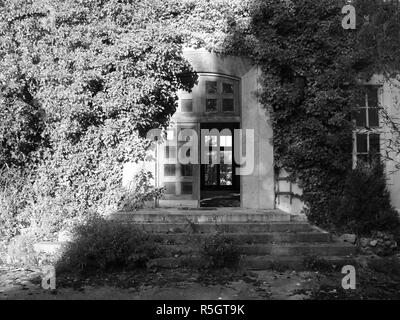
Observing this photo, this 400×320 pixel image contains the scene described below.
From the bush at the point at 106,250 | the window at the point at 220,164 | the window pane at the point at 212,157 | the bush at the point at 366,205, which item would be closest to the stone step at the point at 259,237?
the bush at the point at 106,250

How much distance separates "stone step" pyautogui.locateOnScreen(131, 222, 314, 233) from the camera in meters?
7.02

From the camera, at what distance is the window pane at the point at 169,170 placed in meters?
8.67

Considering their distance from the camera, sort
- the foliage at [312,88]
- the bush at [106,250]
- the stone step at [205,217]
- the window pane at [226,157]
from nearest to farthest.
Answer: the bush at [106,250], the stone step at [205,217], the foliage at [312,88], the window pane at [226,157]

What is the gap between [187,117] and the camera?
343 inches

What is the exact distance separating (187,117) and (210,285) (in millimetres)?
4377

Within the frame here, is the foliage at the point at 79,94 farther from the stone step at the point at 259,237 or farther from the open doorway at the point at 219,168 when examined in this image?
the open doorway at the point at 219,168

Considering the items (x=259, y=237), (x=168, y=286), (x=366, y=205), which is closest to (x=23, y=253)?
(x=168, y=286)

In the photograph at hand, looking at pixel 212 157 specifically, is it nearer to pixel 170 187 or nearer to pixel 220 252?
pixel 170 187

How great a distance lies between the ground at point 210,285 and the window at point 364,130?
295cm

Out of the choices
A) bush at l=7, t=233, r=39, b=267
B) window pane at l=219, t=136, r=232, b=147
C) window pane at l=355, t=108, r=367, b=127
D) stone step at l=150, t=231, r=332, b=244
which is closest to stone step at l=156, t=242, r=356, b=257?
stone step at l=150, t=231, r=332, b=244

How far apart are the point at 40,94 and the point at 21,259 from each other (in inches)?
137

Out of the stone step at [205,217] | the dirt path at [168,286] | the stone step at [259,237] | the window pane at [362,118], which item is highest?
the window pane at [362,118]

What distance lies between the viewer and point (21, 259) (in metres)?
6.50

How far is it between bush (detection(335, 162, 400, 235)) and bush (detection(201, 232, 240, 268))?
9.23ft
